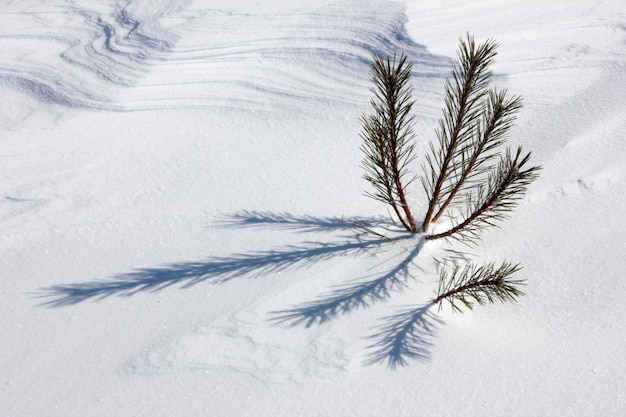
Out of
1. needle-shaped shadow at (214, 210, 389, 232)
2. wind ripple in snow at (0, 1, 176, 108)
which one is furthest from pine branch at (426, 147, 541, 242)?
wind ripple in snow at (0, 1, 176, 108)

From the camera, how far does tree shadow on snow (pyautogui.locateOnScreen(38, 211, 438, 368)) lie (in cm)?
197

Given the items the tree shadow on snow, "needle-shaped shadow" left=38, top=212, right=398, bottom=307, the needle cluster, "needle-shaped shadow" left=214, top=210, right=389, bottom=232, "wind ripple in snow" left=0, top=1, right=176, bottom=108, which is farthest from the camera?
"wind ripple in snow" left=0, top=1, right=176, bottom=108

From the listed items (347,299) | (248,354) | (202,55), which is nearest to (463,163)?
(347,299)

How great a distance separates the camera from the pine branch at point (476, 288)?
1890 millimetres

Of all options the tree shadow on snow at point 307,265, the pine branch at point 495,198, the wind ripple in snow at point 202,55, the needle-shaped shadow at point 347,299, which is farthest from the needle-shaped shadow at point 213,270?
the wind ripple in snow at point 202,55

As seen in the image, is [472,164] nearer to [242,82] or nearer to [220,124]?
[220,124]

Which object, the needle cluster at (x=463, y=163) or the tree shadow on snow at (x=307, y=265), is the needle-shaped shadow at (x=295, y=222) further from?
the needle cluster at (x=463, y=163)

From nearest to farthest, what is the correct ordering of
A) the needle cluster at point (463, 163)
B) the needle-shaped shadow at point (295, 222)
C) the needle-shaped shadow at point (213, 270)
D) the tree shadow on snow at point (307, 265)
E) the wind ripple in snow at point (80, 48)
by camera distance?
the needle cluster at point (463, 163)
the tree shadow on snow at point (307, 265)
the needle-shaped shadow at point (213, 270)
the needle-shaped shadow at point (295, 222)
the wind ripple in snow at point (80, 48)

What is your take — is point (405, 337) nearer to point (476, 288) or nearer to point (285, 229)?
point (476, 288)

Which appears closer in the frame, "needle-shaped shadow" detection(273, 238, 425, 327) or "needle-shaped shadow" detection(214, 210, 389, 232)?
"needle-shaped shadow" detection(273, 238, 425, 327)

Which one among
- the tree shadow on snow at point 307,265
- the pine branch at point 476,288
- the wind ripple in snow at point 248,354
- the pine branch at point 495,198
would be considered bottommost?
the wind ripple in snow at point 248,354

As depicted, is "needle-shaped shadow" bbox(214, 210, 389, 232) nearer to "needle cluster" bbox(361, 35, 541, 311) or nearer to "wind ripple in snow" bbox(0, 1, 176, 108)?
"needle cluster" bbox(361, 35, 541, 311)

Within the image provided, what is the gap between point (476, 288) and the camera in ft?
6.37

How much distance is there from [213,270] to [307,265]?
36 cm
